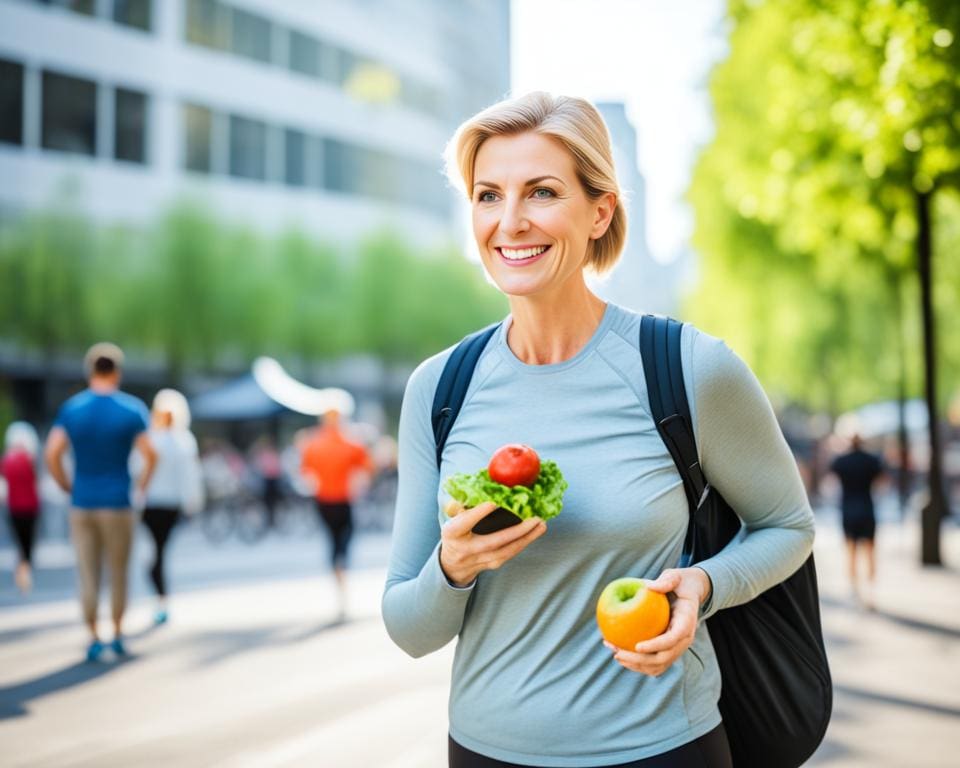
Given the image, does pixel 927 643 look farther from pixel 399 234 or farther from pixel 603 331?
pixel 399 234

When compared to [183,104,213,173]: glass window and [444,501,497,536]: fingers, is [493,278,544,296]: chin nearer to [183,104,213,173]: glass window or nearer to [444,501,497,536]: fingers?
[444,501,497,536]: fingers

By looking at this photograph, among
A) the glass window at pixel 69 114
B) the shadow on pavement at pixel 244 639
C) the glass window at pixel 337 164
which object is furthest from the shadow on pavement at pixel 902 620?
the glass window at pixel 337 164

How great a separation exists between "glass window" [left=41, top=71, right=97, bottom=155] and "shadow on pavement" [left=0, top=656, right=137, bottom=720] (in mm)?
28524

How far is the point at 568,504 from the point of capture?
7.12ft

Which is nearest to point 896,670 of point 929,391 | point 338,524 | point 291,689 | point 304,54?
point 291,689

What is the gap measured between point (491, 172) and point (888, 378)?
2963 cm

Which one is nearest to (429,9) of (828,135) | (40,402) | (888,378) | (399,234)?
(399,234)

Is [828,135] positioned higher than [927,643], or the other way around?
[828,135]

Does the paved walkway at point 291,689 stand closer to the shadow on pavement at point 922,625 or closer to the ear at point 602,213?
the shadow on pavement at point 922,625

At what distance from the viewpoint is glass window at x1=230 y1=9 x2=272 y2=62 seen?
133 feet

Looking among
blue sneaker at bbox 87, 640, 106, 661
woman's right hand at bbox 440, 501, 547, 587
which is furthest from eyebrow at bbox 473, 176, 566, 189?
blue sneaker at bbox 87, 640, 106, 661

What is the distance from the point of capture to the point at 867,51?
40.5 ft

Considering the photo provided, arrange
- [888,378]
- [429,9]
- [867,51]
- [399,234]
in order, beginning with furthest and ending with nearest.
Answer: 1. [429,9]
2. [399,234]
3. [888,378]
4. [867,51]

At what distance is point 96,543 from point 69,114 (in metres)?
29.1
